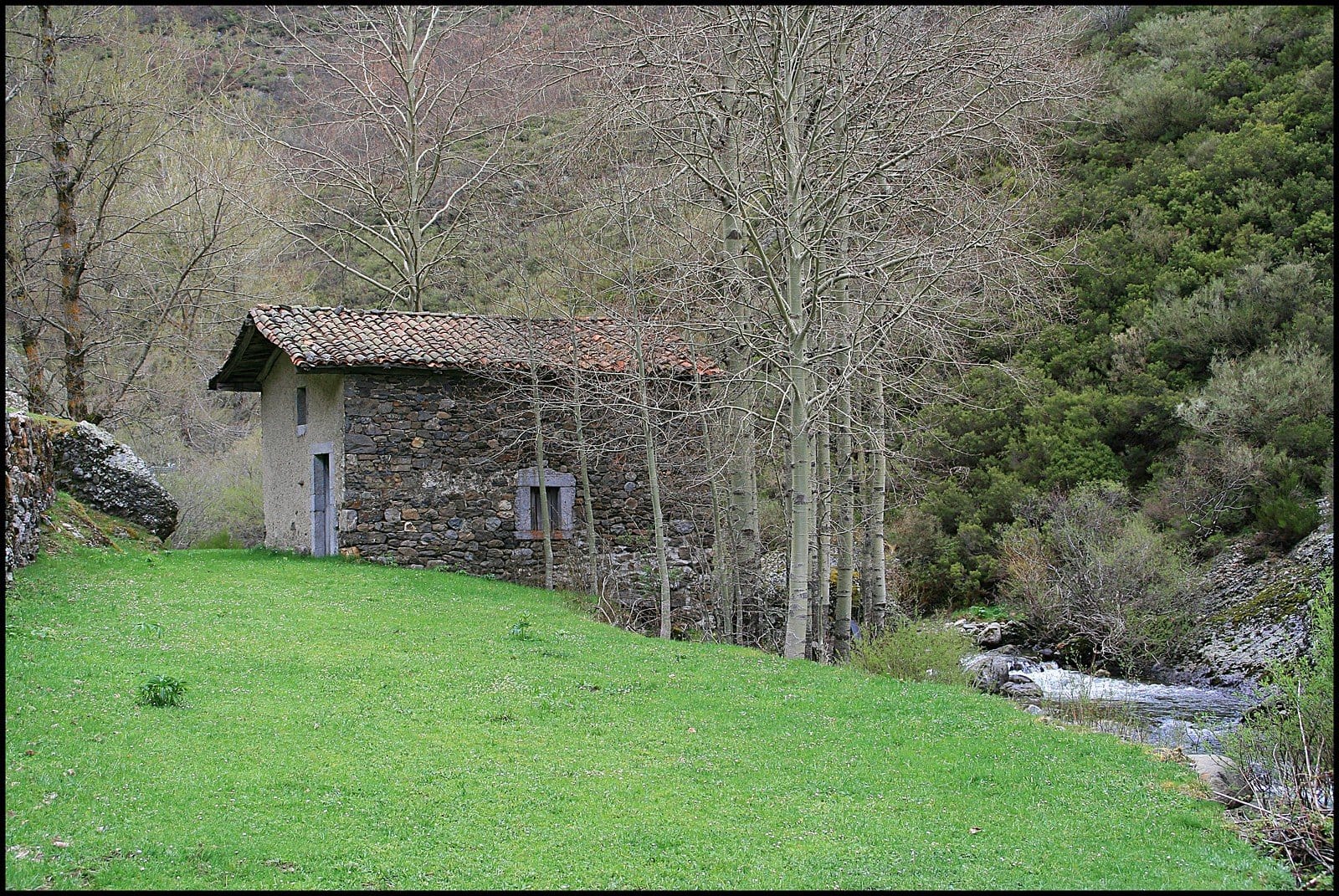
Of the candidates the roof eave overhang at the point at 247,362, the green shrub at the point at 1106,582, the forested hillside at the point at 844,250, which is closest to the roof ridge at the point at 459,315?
the forested hillside at the point at 844,250

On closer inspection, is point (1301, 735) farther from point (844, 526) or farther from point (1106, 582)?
point (1106, 582)

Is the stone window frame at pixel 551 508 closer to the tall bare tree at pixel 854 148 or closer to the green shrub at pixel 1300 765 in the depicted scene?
the tall bare tree at pixel 854 148

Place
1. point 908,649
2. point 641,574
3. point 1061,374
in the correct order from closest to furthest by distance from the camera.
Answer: point 908,649 → point 641,574 → point 1061,374

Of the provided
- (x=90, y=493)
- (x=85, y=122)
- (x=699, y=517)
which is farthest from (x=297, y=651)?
(x=85, y=122)

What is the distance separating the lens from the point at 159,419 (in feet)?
81.4

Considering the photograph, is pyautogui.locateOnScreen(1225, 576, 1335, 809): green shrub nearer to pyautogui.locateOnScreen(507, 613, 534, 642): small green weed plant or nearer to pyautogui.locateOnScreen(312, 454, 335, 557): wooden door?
pyautogui.locateOnScreen(507, 613, 534, 642): small green weed plant

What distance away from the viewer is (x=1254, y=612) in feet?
43.2

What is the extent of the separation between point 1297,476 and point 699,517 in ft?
30.7

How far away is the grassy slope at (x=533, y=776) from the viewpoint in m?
4.70

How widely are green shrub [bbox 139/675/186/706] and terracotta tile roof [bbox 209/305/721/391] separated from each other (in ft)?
30.8

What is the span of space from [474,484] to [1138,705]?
11.0m

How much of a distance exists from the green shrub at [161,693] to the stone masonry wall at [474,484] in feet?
32.3

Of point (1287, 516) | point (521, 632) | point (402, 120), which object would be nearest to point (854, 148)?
point (521, 632)

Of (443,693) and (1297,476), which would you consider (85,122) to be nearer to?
(443,693)
